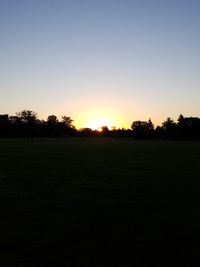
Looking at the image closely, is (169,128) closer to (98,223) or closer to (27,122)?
(27,122)

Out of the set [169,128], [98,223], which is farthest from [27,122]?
[98,223]

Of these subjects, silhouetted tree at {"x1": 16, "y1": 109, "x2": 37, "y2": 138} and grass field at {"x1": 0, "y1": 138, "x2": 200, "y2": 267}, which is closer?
grass field at {"x1": 0, "y1": 138, "x2": 200, "y2": 267}

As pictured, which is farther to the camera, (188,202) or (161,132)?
(161,132)

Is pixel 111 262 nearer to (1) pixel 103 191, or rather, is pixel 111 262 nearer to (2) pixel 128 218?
(2) pixel 128 218

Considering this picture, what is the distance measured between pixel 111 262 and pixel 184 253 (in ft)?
4.97

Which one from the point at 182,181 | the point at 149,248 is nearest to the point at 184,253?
the point at 149,248

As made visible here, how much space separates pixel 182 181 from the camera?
66.0 feet

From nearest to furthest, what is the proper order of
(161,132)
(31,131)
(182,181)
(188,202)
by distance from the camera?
(188,202) < (182,181) < (31,131) < (161,132)

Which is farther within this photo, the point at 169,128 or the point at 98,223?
the point at 169,128

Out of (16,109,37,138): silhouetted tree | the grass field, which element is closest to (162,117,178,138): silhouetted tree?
(16,109,37,138): silhouetted tree

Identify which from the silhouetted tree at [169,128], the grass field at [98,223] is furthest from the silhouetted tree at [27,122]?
the grass field at [98,223]

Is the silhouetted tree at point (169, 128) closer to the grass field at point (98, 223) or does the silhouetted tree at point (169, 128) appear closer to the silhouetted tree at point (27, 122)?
the silhouetted tree at point (27, 122)

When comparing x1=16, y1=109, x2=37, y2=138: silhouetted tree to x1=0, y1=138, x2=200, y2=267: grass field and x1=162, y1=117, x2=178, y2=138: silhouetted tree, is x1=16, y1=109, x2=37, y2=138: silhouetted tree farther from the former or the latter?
x1=0, y1=138, x2=200, y2=267: grass field

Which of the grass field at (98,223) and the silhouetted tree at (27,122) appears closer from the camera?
the grass field at (98,223)
